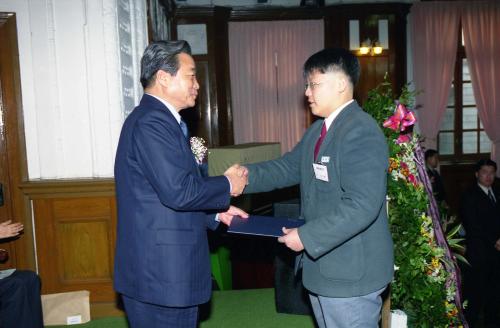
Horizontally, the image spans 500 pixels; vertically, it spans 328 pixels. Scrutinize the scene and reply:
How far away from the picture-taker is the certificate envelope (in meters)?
1.89

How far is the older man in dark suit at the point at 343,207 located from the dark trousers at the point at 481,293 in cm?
280

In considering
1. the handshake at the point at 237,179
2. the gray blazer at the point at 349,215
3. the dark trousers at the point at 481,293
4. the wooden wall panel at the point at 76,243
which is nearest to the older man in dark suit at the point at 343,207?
the gray blazer at the point at 349,215

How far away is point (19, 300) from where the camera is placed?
3021 mm

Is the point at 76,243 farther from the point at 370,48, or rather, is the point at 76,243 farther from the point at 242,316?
the point at 370,48

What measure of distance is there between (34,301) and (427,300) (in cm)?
254

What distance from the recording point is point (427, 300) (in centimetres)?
266

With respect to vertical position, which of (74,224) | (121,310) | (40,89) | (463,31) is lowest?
(121,310)

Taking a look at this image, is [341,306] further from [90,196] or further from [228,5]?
[228,5]

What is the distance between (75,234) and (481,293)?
3575mm

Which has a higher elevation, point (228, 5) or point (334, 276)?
point (228, 5)

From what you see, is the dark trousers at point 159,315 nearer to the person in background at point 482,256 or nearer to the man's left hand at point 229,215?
the man's left hand at point 229,215

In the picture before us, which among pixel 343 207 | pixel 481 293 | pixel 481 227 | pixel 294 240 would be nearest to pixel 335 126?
pixel 343 207

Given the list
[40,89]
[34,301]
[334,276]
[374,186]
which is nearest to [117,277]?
[334,276]

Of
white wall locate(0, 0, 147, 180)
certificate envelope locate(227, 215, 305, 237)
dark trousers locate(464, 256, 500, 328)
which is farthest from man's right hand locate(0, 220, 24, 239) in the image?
dark trousers locate(464, 256, 500, 328)
